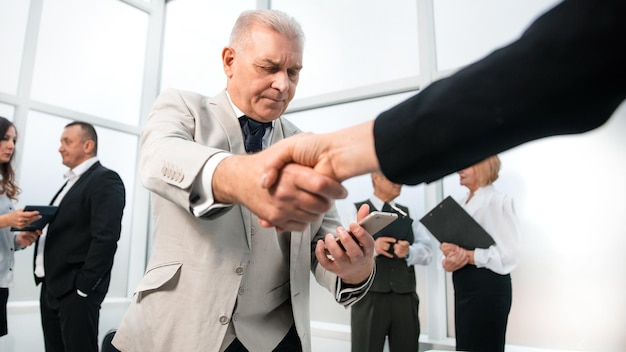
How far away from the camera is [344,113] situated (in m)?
3.82

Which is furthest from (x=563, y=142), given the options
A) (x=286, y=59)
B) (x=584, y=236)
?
(x=286, y=59)

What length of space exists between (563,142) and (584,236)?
620mm

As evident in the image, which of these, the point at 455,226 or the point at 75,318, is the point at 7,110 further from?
the point at 455,226

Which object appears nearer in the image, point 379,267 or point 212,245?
point 212,245

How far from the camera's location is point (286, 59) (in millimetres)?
1137

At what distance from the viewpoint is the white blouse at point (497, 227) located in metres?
2.31

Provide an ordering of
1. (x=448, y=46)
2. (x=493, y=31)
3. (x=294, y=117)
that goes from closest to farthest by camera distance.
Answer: (x=493, y=31), (x=448, y=46), (x=294, y=117)

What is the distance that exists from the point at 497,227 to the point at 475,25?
1690 millimetres

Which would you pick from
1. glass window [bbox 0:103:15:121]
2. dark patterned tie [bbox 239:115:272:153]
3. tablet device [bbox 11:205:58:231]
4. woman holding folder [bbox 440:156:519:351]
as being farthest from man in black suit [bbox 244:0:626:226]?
glass window [bbox 0:103:15:121]

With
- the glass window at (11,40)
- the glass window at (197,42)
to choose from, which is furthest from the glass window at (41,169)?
the glass window at (197,42)

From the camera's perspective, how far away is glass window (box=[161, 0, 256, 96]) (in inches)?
188

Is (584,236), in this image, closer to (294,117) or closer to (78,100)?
(294,117)

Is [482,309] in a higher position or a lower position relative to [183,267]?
lower

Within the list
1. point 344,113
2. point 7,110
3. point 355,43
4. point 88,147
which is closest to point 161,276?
point 88,147
